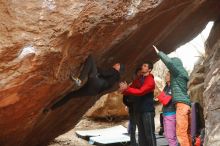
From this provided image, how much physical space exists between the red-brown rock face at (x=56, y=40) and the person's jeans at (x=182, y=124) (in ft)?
5.08

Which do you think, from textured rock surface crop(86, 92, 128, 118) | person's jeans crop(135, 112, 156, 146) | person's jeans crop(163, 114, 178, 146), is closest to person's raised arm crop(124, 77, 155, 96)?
person's jeans crop(135, 112, 156, 146)

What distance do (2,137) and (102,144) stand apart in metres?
3.50

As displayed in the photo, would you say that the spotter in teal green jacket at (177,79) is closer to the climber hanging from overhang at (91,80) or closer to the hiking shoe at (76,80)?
the climber hanging from overhang at (91,80)

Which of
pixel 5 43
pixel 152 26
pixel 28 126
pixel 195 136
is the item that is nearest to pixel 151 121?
pixel 195 136

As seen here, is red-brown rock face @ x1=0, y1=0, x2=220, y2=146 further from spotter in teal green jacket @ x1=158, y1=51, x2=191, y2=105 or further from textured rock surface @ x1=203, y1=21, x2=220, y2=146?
textured rock surface @ x1=203, y1=21, x2=220, y2=146

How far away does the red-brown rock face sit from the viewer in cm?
529

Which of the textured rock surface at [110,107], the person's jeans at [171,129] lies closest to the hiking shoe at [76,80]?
the person's jeans at [171,129]

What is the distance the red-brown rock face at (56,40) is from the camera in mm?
5293

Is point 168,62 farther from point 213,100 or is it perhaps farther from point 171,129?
point 171,129

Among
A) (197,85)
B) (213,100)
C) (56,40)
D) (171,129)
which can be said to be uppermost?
(56,40)

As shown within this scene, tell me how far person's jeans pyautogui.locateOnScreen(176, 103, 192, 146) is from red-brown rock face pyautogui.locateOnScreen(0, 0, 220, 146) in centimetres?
155

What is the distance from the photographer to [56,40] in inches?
217

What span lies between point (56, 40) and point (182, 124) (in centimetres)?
259

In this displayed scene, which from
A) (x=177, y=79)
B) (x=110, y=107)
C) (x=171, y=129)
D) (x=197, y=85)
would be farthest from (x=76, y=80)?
(x=110, y=107)
